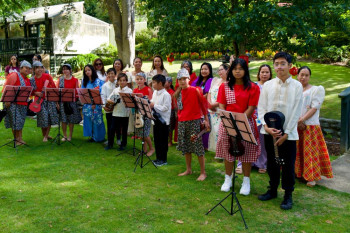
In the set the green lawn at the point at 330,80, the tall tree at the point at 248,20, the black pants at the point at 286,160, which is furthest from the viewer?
the green lawn at the point at 330,80

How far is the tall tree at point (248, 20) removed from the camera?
26.4 ft

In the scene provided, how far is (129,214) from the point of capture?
5148 mm

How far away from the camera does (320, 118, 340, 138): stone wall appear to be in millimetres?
9305

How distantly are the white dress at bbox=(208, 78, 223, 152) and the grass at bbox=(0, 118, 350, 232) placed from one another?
1.43 feet

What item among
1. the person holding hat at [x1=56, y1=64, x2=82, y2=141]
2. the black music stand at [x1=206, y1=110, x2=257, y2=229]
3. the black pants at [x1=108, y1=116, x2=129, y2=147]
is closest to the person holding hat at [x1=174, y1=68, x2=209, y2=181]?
the black music stand at [x1=206, y1=110, x2=257, y2=229]

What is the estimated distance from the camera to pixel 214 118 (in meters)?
A: 7.78

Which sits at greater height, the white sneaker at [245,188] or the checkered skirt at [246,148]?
the checkered skirt at [246,148]

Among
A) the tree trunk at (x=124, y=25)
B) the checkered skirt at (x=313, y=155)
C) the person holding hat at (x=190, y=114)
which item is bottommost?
the checkered skirt at (x=313, y=155)

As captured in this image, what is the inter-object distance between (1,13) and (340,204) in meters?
27.8

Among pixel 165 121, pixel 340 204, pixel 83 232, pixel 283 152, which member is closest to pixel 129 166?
pixel 165 121

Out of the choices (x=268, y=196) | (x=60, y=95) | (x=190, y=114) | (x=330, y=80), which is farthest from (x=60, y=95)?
(x=330, y=80)

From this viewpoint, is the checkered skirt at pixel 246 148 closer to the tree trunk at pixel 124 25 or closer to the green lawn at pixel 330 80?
the green lawn at pixel 330 80

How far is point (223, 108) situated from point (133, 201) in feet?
6.61

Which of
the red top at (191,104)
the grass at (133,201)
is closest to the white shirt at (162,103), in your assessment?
the red top at (191,104)
